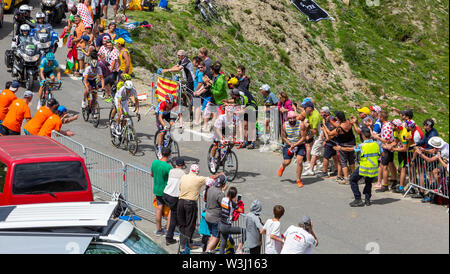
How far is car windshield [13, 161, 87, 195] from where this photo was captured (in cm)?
1124

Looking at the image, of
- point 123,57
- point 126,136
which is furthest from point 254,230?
point 123,57

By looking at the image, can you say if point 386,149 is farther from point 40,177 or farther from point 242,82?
point 40,177

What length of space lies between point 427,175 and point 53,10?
2107cm

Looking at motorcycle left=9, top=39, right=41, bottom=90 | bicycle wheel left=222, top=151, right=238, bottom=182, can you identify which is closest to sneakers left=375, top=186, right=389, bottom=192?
bicycle wheel left=222, top=151, right=238, bottom=182

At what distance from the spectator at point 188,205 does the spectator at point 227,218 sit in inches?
28.8

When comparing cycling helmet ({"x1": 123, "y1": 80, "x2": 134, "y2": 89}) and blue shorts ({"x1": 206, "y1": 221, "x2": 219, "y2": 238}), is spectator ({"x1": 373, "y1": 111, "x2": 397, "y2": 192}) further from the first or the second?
cycling helmet ({"x1": 123, "y1": 80, "x2": 134, "y2": 89})

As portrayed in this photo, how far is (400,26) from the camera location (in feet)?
171

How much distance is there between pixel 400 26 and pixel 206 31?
975 inches

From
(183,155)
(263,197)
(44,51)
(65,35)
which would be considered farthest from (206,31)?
(263,197)

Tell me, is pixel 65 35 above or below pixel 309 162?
above

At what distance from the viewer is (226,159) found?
51.2 feet

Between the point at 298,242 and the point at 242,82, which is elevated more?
the point at 242,82

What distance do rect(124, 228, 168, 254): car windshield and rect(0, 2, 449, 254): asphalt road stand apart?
10.5 feet
